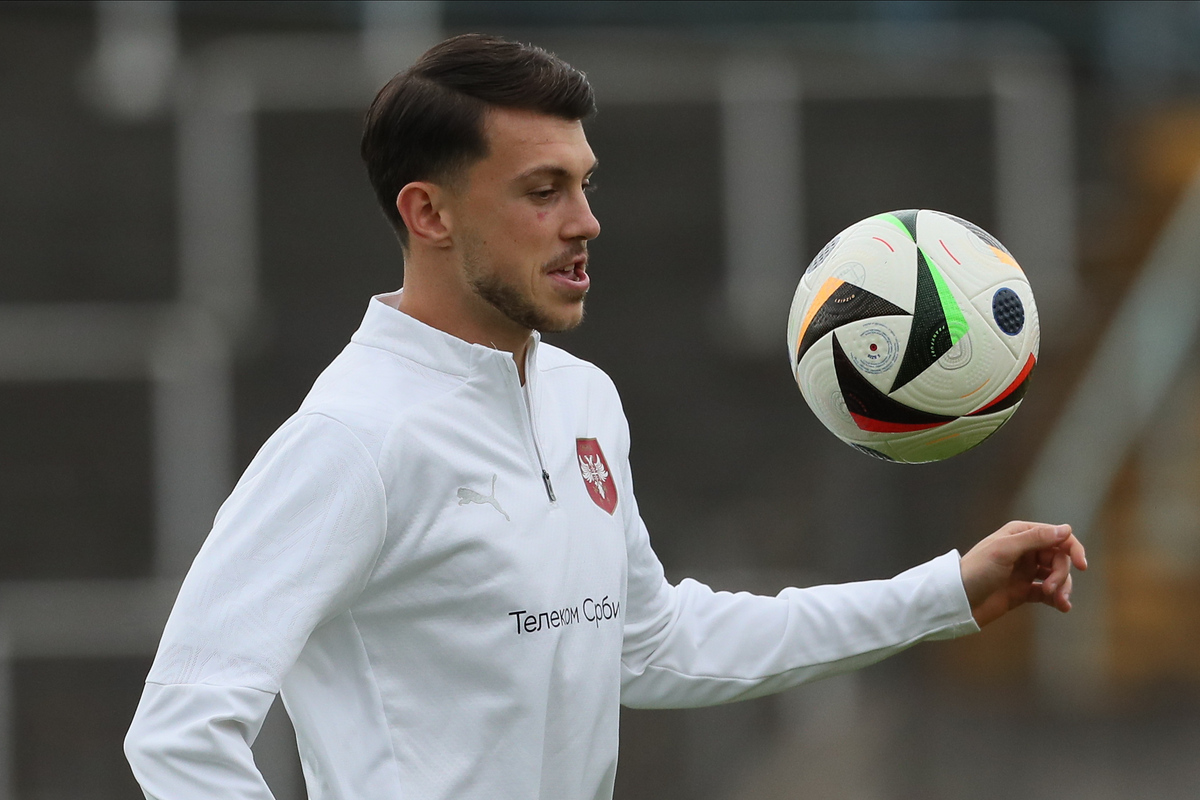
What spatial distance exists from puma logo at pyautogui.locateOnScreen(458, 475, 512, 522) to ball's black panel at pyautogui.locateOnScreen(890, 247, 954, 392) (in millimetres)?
808

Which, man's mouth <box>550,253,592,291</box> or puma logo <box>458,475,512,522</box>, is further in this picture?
man's mouth <box>550,253,592,291</box>

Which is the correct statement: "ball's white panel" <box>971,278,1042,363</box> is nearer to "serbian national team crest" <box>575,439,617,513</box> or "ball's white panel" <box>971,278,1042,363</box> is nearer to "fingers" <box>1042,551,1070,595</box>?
"fingers" <box>1042,551,1070,595</box>

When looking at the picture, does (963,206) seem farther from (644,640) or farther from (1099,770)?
(644,640)

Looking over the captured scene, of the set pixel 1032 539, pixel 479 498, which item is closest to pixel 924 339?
pixel 1032 539

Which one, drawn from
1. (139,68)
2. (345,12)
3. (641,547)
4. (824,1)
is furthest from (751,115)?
(641,547)

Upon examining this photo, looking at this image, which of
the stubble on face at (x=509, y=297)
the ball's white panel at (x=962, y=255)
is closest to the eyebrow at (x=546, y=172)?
the stubble on face at (x=509, y=297)

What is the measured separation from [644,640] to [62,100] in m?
6.90

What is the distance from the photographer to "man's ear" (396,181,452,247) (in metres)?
2.79

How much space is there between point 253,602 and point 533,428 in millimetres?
636

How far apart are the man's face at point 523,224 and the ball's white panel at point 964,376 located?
0.68 meters

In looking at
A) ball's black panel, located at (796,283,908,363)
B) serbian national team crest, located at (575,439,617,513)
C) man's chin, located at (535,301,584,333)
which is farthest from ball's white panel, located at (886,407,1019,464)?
man's chin, located at (535,301,584,333)

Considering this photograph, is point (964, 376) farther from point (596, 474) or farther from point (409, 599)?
point (409, 599)

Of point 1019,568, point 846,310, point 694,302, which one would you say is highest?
point 846,310

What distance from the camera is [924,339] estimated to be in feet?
9.73
